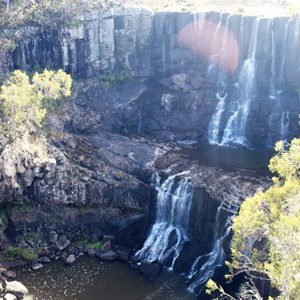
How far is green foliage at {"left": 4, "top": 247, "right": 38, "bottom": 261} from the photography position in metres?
54.5

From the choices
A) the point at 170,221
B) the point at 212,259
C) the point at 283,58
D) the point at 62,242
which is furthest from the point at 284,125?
the point at 62,242

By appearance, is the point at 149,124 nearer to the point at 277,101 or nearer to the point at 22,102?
the point at 277,101

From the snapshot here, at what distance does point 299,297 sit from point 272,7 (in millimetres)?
67750

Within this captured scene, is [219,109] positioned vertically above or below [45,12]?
below

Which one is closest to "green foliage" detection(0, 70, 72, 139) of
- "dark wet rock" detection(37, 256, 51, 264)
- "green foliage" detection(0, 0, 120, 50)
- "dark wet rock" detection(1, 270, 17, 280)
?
"green foliage" detection(0, 0, 120, 50)

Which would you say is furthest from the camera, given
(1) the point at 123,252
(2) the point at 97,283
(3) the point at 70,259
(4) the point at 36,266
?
(1) the point at 123,252

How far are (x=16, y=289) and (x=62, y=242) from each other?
9775 millimetres

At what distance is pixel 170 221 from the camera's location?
192 ft

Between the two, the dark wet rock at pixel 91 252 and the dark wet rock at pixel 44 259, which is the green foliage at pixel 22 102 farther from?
the dark wet rock at pixel 91 252

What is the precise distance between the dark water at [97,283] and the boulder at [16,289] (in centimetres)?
83

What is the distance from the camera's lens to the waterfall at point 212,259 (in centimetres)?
5091

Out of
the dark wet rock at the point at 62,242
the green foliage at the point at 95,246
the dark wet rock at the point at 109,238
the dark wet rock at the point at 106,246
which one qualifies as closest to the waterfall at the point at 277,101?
the dark wet rock at the point at 109,238

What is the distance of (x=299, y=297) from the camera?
92.7 ft

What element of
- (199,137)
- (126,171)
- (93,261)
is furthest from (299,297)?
(199,137)
